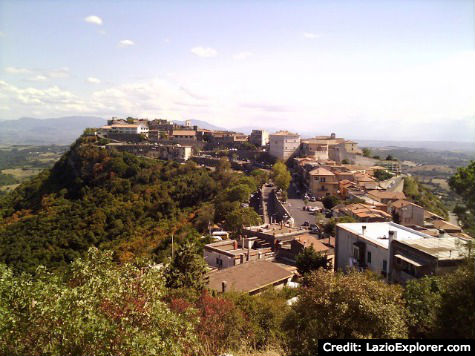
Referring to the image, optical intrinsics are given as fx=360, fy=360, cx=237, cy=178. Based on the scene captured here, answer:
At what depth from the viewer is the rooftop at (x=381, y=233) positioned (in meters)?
15.6

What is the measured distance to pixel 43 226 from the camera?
37812mm

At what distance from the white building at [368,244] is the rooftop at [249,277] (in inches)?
115

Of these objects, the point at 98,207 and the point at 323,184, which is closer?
the point at 323,184

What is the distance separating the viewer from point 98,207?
43.1 m

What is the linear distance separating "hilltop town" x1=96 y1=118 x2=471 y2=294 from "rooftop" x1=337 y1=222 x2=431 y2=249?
0.15 feet

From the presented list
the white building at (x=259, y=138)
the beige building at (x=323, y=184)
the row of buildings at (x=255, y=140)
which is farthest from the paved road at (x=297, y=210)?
the white building at (x=259, y=138)

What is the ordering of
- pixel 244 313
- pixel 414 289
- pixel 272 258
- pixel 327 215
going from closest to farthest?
pixel 414 289 → pixel 244 313 → pixel 272 258 → pixel 327 215

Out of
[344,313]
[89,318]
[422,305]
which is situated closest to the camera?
[89,318]

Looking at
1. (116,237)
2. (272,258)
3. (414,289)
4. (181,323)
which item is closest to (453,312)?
(414,289)

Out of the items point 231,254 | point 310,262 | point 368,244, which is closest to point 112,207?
point 231,254

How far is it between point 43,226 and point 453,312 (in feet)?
130

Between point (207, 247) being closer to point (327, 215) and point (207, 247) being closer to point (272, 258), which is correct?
point (272, 258)

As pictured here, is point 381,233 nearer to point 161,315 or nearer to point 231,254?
point 231,254

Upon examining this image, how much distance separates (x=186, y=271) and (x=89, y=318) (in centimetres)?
961
